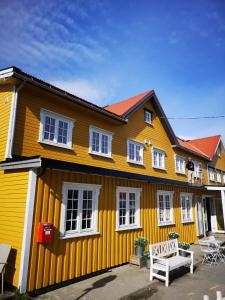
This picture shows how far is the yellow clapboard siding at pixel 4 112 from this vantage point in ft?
29.0

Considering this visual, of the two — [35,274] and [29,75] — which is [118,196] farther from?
Result: [29,75]

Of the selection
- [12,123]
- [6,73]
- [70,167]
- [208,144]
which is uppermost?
[208,144]

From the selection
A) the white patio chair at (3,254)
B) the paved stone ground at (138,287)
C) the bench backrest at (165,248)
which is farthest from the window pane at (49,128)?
the bench backrest at (165,248)

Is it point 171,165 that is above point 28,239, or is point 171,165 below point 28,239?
above

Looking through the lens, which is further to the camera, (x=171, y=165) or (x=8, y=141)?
(x=171, y=165)

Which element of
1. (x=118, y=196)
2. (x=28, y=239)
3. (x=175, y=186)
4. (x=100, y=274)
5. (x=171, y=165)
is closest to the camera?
(x=28, y=239)

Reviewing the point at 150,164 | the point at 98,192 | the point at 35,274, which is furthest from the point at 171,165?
the point at 35,274

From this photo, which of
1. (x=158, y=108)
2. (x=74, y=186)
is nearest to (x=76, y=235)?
(x=74, y=186)

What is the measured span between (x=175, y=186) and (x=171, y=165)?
3347 millimetres

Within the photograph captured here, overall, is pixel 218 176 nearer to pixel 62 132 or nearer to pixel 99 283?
pixel 62 132

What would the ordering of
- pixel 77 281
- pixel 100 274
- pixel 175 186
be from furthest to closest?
1. pixel 175 186
2. pixel 100 274
3. pixel 77 281

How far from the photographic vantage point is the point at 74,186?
7855mm

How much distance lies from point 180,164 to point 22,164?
1439 cm

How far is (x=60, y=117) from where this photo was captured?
10352 millimetres
